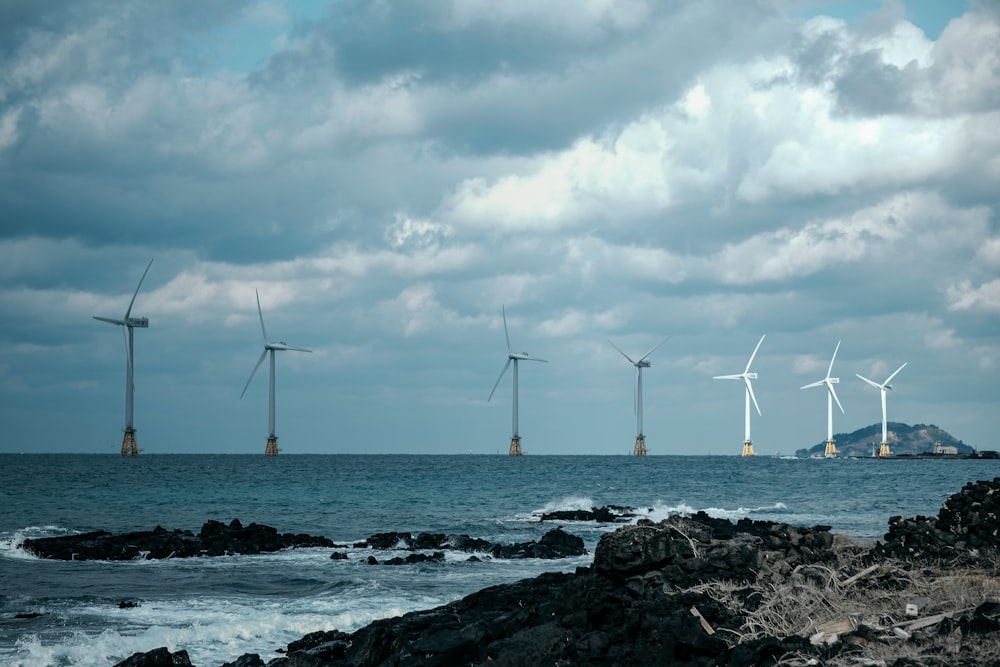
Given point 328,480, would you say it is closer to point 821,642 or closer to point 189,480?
point 189,480

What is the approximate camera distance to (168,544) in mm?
39219

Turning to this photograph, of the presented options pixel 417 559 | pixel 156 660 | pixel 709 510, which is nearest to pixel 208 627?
pixel 156 660

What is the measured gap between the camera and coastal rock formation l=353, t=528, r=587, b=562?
3709cm

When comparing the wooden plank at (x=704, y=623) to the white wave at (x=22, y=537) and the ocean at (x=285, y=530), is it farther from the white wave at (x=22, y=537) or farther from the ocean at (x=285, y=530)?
the white wave at (x=22, y=537)

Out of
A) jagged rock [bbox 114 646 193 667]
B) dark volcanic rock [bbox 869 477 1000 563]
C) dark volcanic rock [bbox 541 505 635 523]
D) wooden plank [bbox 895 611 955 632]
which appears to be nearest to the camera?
wooden plank [bbox 895 611 955 632]

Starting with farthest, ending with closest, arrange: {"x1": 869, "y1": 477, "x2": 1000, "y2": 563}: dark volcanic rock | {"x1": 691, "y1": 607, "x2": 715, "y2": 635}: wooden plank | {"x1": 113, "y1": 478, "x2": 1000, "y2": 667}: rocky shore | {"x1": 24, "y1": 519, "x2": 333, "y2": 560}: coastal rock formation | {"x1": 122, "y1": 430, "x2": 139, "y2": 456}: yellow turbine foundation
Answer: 1. {"x1": 122, "y1": 430, "x2": 139, "y2": 456}: yellow turbine foundation
2. {"x1": 24, "y1": 519, "x2": 333, "y2": 560}: coastal rock formation
3. {"x1": 869, "y1": 477, "x2": 1000, "y2": 563}: dark volcanic rock
4. {"x1": 691, "y1": 607, "x2": 715, "y2": 635}: wooden plank
5. {"x1": 113, "y1": 478, "x2": 1000, "y2": 667}: rocky shore

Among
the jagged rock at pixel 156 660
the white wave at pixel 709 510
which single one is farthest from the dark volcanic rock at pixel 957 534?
the white wave at pixel 709 510

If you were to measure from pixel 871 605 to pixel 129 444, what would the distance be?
589ft

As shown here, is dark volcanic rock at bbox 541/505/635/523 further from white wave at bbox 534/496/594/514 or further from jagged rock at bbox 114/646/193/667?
jagged rock at bbox 114/646/193/667

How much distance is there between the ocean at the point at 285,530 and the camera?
22.3m

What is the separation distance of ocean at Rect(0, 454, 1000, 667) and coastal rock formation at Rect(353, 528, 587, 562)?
1229 millimetres

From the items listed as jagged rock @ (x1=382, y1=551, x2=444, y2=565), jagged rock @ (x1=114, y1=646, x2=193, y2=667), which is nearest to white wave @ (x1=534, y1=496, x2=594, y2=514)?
jagged rock @ (x1=382, y1=551, x2=444, y2=565)

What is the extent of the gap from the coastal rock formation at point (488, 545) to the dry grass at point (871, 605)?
68.8 feet

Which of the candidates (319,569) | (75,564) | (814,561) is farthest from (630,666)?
(75,564)
